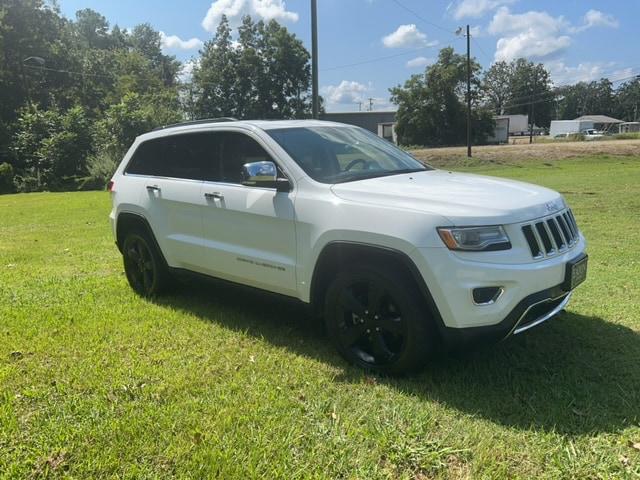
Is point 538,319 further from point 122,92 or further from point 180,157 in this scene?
point 122,92

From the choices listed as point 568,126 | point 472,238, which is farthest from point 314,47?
point 568,126

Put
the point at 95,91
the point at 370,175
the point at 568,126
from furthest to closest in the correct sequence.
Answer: the point at 568,126 < the point at 95,91 < the point at 370,175

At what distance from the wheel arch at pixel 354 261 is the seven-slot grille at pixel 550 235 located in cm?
70

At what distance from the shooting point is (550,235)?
3.54 m

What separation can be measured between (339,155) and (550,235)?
5.90 ft

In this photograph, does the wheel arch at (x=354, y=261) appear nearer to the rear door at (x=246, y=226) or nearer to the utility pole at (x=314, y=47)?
the rear door at (x=246, y=226)

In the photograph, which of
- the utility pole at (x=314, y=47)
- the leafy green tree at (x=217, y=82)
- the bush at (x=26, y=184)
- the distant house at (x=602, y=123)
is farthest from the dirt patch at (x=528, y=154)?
the distant house at (x=602, y=123)

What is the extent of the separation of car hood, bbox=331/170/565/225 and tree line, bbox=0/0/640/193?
94.8 ft

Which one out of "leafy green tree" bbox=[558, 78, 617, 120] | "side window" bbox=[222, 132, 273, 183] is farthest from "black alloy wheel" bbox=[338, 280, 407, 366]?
"leafy green tree" bbox=[558, 78, 617, 120]

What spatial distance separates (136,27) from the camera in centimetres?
9362

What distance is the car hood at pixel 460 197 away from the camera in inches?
130

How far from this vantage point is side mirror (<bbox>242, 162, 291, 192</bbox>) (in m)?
3.98

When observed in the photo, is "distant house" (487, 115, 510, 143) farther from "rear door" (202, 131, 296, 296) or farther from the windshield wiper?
"rear door" (202, 131, 296, 296)

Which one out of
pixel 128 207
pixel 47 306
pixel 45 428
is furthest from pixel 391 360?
pixel 47 306
